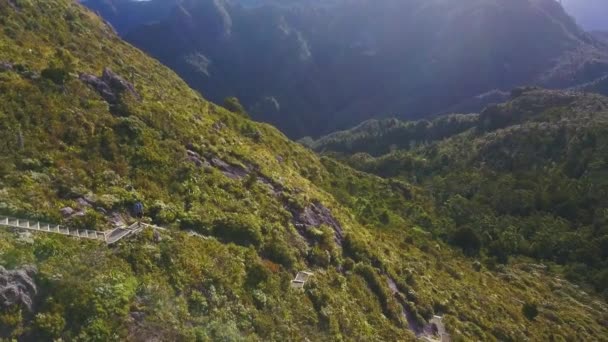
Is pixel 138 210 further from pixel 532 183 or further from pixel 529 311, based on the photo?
pixel 532 183

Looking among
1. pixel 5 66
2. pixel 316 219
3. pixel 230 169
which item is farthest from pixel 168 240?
pixel 5 66

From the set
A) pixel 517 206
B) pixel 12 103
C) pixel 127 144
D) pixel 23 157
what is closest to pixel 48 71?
pixel 12 103

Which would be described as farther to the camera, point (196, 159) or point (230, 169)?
point (230, 169)

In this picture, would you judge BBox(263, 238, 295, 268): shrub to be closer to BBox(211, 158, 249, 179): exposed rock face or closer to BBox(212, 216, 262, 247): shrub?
BBox(212, 216, 262, 247): shrub

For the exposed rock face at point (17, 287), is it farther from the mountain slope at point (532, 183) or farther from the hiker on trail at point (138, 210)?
the mountain slope at point (532, 183)

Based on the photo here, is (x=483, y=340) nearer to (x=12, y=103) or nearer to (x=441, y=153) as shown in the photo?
(x=12, y=103)

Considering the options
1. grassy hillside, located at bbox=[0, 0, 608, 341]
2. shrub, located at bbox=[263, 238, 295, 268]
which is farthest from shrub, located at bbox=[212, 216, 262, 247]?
shrub, located at bbox=[263, 238, 295, 268]
